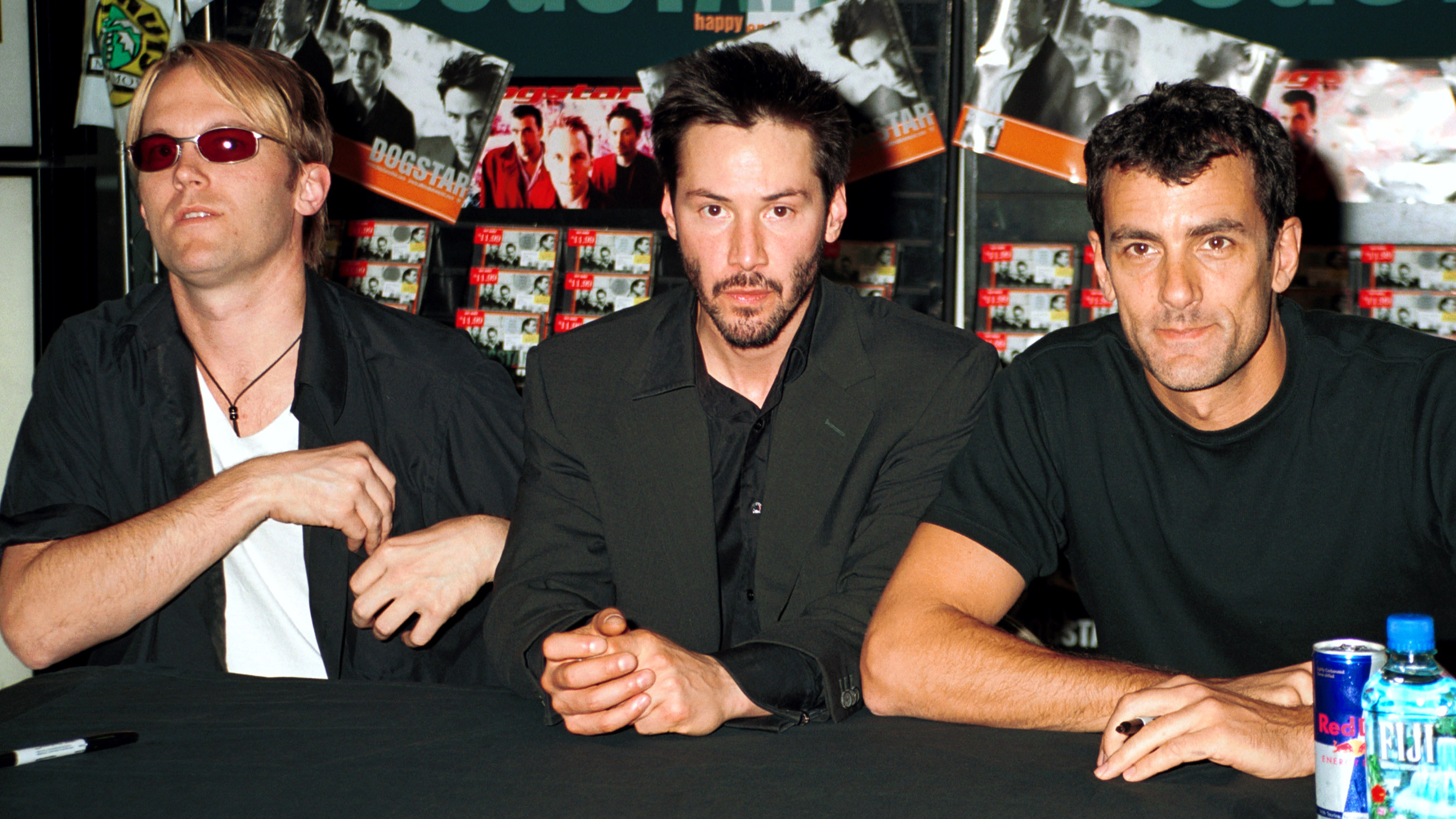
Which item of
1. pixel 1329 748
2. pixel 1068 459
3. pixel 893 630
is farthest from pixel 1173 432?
pixel 1329 748

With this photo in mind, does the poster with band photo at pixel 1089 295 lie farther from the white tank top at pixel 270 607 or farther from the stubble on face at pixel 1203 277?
the white tank top at pixel 270 607

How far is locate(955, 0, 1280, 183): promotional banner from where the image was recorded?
3.27 metres

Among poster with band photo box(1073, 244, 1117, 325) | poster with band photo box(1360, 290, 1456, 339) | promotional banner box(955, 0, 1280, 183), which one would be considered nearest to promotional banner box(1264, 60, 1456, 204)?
promotional banner box(955, 0, 1280, 183)

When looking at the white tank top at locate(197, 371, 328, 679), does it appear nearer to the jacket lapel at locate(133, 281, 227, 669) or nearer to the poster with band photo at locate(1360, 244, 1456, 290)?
the jacket lapel at locate(133, 281, 227, 669)

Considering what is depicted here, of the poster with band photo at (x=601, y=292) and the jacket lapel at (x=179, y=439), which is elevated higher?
the poster with band photo at (x=601, y=292)

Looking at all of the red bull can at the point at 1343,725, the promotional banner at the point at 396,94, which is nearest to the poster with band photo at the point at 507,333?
the promotional banner at the point at 396,94

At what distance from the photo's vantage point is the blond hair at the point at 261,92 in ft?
7.82

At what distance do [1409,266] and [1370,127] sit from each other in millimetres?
419

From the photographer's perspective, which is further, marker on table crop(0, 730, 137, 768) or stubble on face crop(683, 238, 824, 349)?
stubble on face crop(683, 238, 824, 349)

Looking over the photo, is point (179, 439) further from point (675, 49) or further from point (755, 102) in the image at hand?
point (675, 49)

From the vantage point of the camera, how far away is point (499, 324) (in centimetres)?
368

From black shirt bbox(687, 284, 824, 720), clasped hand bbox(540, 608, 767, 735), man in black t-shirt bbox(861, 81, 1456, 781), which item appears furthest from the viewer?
black shirt bbox(687, 284, 824, 720)

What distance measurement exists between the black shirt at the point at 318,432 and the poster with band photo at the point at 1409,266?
2.53m

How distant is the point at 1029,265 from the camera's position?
135 inches
